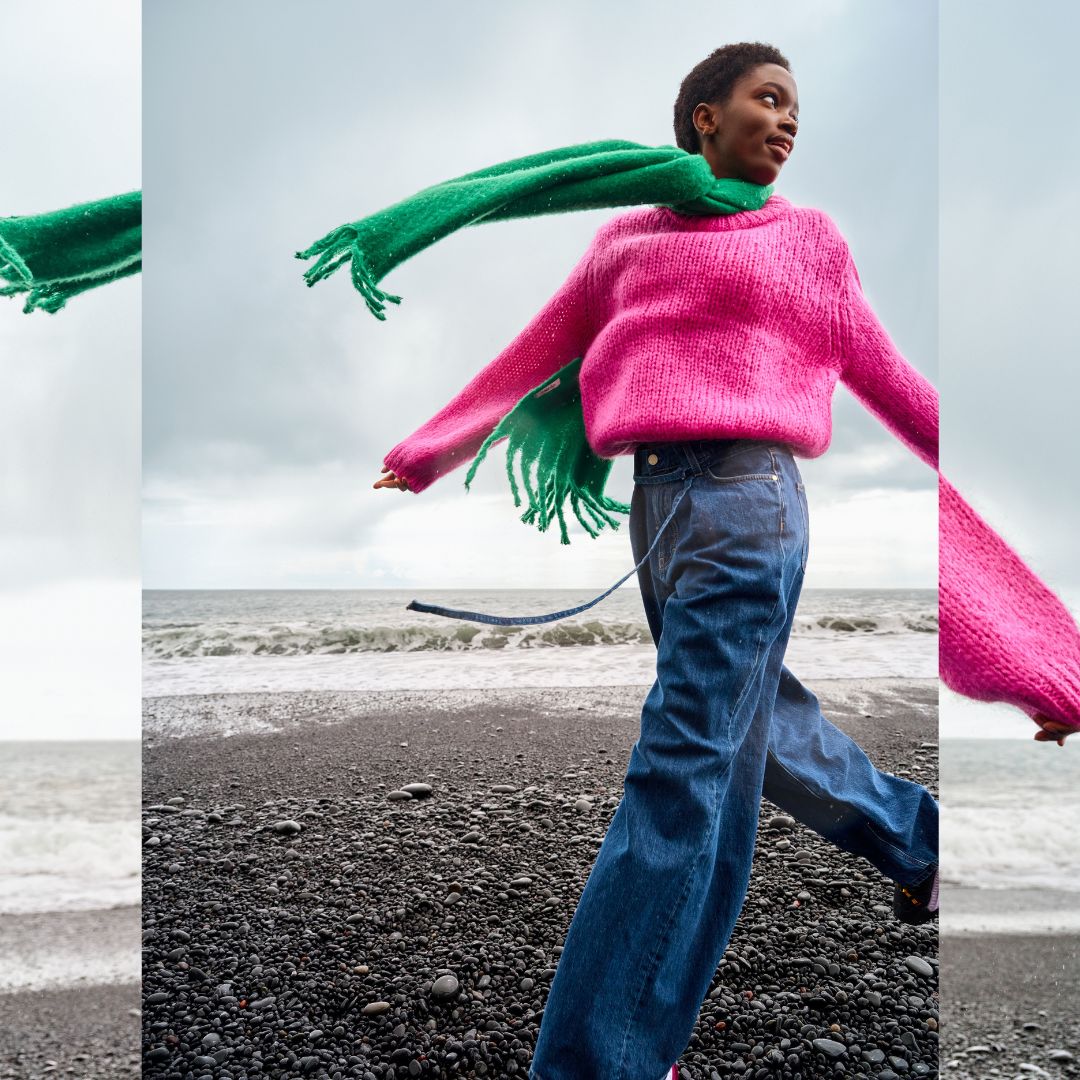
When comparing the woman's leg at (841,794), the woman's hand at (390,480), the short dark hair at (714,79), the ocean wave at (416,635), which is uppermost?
the short dark hair at (714,79)

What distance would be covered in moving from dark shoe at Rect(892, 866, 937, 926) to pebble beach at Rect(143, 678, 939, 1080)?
0.21 feet

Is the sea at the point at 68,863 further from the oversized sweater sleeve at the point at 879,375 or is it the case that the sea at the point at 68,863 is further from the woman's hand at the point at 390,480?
the oversized sweater sleeve at the point at 879,375

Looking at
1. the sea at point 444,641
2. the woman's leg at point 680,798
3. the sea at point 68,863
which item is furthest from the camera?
the sea at point 444,641

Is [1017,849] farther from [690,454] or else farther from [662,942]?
[690,454]

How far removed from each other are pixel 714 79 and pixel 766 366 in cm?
36

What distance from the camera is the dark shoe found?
107cm

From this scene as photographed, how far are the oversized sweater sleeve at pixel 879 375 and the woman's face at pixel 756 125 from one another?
0.48 ft

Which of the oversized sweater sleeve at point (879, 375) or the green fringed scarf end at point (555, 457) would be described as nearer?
the oversized sweater sleeve at point (879, 375)

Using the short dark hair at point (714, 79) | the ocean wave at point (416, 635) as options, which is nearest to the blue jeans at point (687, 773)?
the short dark hair at point (714, 79)

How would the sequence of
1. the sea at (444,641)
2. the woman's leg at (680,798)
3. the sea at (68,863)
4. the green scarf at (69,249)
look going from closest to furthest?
the woman's leg at (680,798)
the green scarf at (69,249)
the sea at (68,863)
the sea at (444,641)

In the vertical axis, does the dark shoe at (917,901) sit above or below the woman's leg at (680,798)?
below

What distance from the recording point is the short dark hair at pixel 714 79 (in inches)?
37.4

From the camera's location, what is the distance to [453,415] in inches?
41.3

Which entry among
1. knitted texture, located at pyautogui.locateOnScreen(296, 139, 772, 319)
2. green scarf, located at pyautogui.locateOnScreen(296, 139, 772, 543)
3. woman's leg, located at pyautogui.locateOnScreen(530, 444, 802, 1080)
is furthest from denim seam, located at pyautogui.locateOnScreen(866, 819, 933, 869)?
knitted texture, located at pyautogui.locateOnScreen(296, 139, 772, 319)
